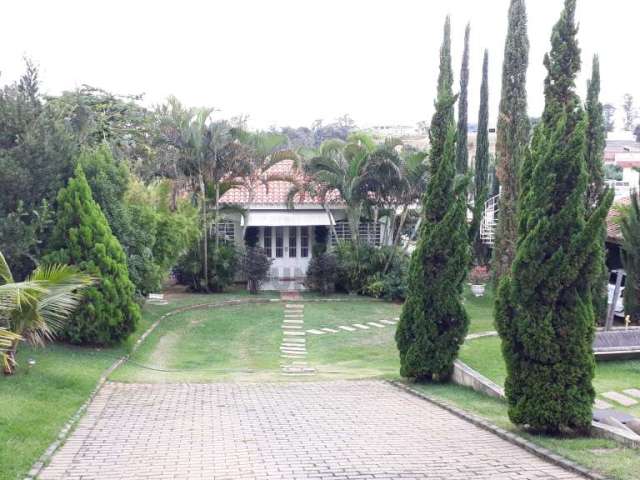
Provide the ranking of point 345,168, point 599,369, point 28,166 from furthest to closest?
1. point 345,168
2. point 599,369
3. point 28,166

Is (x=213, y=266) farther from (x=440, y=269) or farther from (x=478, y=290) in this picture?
(x=440, y=269)

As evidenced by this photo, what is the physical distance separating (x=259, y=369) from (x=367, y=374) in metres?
2.32

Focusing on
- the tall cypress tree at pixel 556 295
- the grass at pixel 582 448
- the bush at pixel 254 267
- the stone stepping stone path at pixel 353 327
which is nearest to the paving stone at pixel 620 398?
the grass at pixel 582 448

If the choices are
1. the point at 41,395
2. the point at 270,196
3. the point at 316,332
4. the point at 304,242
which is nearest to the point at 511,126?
the point at 304,242

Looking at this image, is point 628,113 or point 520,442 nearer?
point 520,442

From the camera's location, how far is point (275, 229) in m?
26.1

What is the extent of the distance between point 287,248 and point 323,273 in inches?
122

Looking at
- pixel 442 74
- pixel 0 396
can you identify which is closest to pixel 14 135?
pixel 0 396

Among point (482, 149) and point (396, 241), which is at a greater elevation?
point (482, 149)

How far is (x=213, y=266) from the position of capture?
23.6 m

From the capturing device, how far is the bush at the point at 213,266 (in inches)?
928

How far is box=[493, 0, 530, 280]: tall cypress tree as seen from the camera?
21.5 m

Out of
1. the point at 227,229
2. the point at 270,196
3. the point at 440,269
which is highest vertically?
the point at 270,196

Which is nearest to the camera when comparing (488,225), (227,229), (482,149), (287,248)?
(227,229)
